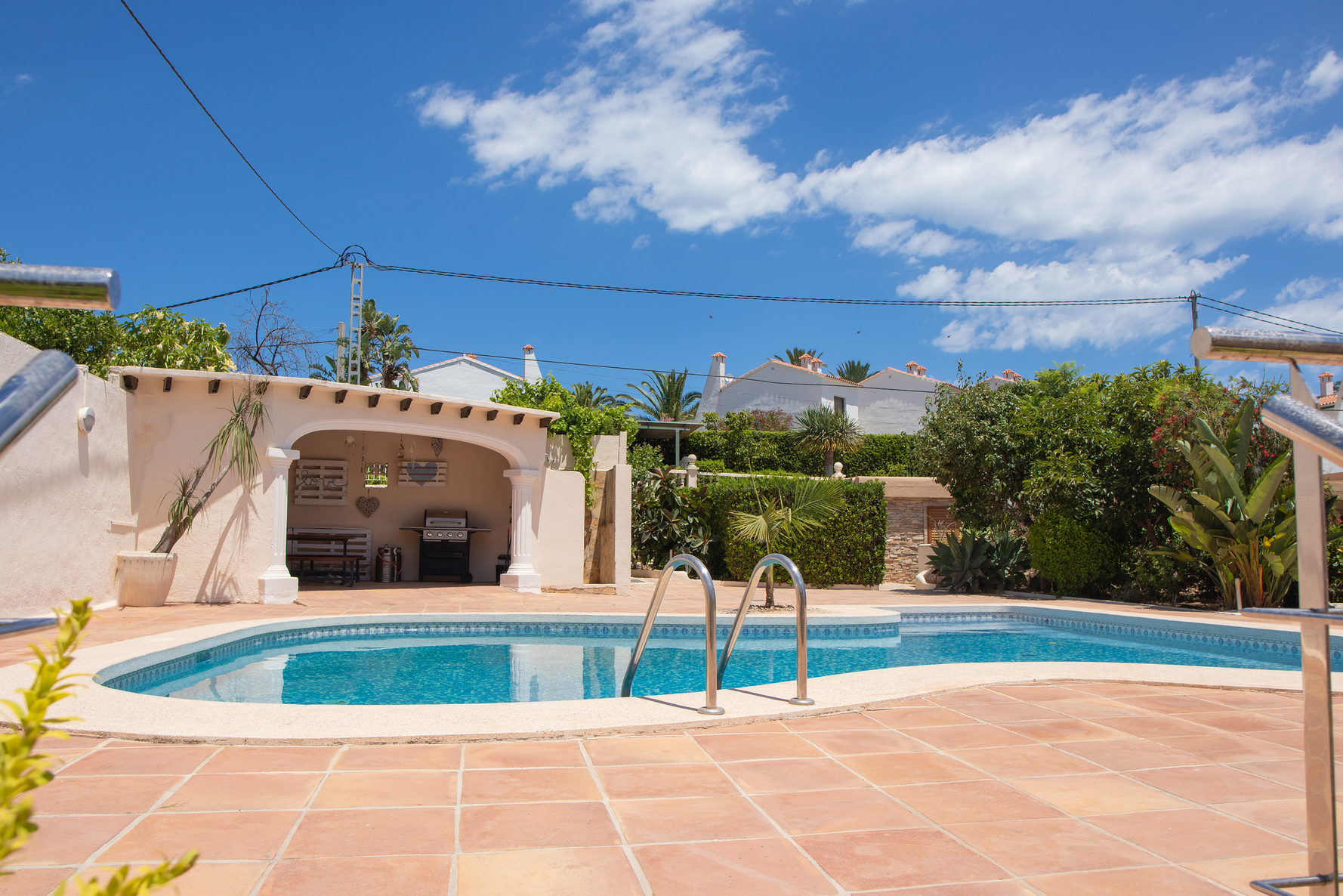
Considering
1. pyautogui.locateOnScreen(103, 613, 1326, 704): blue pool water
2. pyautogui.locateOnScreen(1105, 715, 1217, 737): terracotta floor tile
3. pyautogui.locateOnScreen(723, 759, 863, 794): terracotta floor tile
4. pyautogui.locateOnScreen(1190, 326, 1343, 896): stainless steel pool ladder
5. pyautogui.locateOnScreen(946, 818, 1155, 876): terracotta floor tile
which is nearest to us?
pyautogui.locateOnScreen(1190, 326, 1343, 896): stainless steel pool ladder

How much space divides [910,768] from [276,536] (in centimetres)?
1006

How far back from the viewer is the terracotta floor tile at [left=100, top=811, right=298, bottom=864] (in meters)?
2.76

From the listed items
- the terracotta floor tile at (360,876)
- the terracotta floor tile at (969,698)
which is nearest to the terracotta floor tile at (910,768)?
the terracotta floor tile at (969,698)

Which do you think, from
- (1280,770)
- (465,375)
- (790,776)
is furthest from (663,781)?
(465,375)

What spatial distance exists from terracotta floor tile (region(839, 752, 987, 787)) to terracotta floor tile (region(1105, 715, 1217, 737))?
133 cm

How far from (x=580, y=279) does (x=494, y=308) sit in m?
3.22

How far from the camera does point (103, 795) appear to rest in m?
3.34

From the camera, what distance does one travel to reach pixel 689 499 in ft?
58.4

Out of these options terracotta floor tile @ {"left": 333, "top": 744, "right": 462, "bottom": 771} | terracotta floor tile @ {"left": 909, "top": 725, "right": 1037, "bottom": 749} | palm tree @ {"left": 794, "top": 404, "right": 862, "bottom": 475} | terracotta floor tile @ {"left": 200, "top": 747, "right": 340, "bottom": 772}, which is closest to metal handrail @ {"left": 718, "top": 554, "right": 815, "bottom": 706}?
terracotta floor tile @ {"left": 909, "top": 725, "right": 1037, "bottom": 749}

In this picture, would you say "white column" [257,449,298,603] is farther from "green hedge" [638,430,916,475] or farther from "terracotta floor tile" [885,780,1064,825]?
"green hedge" [638,430,916,475]

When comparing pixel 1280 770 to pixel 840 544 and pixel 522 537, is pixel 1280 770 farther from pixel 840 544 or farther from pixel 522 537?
pixel 840 544

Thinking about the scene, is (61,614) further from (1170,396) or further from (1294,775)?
(1170,396)

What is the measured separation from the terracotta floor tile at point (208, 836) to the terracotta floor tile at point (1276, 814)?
3620 mm

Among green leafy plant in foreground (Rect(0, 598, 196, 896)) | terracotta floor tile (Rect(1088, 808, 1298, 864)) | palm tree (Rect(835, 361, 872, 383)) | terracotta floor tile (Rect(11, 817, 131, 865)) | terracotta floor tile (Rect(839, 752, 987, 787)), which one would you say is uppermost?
palm tree (Rect(835, 361, 872, 383))
